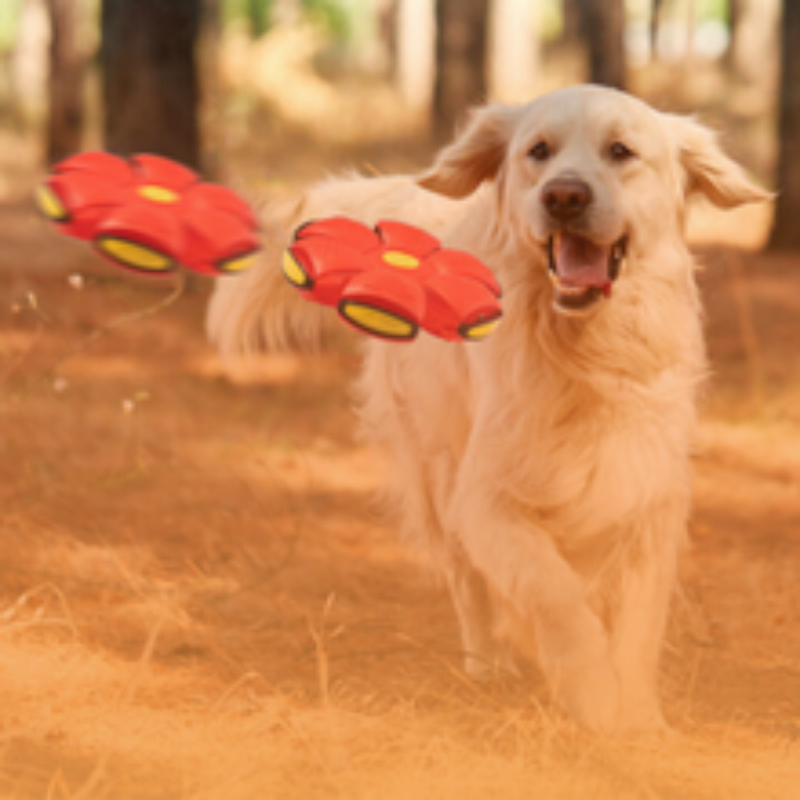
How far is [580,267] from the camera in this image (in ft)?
10.3

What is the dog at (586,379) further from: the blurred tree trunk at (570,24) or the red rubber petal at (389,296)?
the blurred tree trunk at (570,24)

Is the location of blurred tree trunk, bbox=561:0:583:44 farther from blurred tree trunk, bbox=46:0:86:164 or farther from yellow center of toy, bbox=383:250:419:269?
yellow center of toy, bbox=383:250:419:269

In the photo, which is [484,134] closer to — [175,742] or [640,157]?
[640,157]

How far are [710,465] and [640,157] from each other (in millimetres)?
3594

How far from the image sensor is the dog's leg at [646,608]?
328cm

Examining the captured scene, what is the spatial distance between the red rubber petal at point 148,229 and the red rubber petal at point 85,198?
0.15 feet

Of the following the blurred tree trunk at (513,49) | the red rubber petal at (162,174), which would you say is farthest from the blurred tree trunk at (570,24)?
the red rubber petal at (162,174)

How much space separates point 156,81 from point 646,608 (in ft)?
21.8

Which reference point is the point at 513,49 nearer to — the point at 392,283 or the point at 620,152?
the point at 620,152

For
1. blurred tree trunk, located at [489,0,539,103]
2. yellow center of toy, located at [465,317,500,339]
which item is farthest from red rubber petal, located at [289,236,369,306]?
blurred tree trunk, located at [489,0,539,103]

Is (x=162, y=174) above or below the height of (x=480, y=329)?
above

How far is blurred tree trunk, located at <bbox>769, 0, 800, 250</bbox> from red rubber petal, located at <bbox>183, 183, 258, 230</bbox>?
24.1ft

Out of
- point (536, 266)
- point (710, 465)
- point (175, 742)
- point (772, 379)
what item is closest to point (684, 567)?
point (710, 465)

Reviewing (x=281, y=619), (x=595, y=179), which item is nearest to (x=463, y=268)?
(x=595, y=179)
